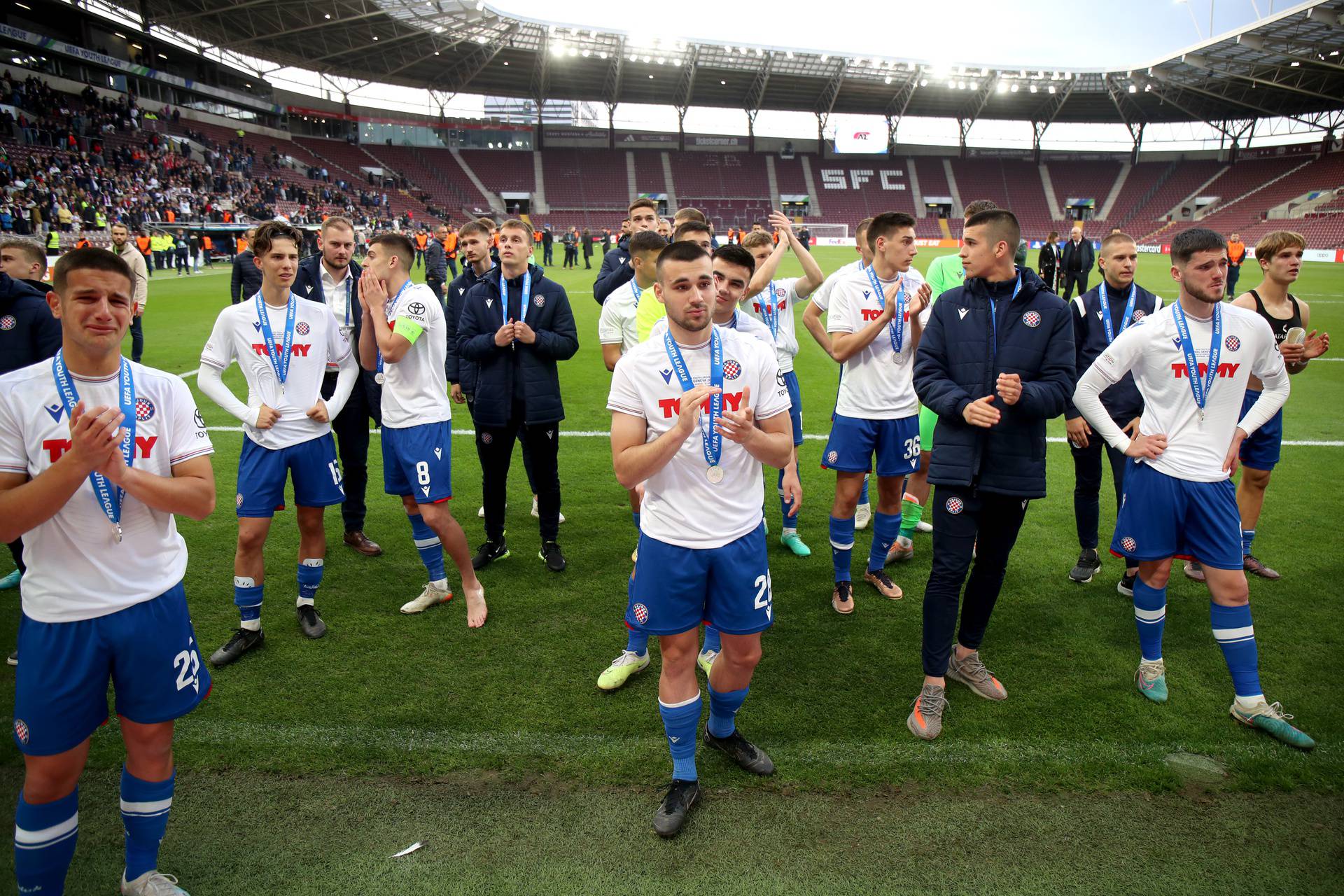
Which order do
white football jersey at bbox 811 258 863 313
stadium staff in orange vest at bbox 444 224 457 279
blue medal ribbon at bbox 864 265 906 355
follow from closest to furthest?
1. blue medal ribbon at bbox 864 265 906 355
2. white football jersey at bbox 811 258 863 313
3. stadium staff in orange vest at bbox 444 224 457 279

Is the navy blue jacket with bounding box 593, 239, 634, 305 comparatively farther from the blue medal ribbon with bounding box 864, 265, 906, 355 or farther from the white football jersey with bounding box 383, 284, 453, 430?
the blue medal ribbon with bounding box 864, 265, 906, 355

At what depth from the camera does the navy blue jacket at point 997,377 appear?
11.8 feet

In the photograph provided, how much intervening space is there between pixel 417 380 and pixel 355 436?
1.64 m

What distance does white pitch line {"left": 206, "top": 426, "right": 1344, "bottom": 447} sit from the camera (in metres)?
8.45

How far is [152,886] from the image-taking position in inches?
106

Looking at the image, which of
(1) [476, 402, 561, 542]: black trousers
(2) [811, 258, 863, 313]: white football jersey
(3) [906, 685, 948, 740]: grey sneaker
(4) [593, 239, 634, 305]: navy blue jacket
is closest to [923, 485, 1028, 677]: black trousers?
(3) [906, 685, 948, 740]: grey sneaker

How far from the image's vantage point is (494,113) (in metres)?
62.1

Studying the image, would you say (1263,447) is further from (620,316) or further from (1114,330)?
(620,316)

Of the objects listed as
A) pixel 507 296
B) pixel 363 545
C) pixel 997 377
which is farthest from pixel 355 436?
pixel 997 377

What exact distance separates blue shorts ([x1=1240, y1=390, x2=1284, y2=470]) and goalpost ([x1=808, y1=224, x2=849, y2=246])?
5367cm

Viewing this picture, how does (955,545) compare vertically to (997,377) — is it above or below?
below

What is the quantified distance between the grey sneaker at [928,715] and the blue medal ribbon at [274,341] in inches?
153

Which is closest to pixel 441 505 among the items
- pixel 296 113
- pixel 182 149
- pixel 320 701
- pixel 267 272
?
pixel 320 701

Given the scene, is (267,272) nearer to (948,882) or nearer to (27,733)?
(27,733)
